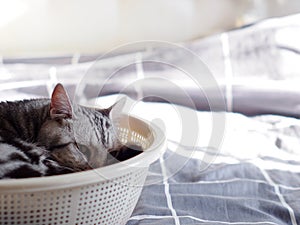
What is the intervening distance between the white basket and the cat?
58 mm

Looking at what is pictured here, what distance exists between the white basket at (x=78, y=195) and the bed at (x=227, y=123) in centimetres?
16

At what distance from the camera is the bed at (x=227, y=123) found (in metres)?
1.00

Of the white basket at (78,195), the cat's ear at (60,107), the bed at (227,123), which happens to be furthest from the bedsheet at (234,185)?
the cat's ear at (60,107)

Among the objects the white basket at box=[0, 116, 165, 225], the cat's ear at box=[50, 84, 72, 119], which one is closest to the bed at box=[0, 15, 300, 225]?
the white basket at box=[0, 116, 165, 225]

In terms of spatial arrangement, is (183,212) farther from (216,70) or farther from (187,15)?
(187,15)

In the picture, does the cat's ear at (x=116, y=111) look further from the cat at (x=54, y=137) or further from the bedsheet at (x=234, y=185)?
the bedsheet at (x=234, y=185)

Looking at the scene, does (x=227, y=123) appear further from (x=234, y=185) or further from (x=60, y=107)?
(x=60, y=107)

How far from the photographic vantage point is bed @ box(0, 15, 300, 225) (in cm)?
100

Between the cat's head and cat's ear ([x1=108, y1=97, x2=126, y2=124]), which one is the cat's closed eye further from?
cat's ear ([x1=108, y1=97, x2=126, y2=124])

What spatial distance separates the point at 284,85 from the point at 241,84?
0.48ft

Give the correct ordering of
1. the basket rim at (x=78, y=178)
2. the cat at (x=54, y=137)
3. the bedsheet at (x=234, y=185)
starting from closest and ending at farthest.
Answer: the basket rim at (x=78, y=178)
the cat at (x=54, y=137)
the bedsheet at (x=234, y=185)

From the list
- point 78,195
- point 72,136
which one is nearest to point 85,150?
point 72,136

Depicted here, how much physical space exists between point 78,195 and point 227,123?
2.83 ft

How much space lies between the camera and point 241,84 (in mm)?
1622
